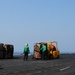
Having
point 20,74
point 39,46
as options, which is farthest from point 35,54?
point 20,74

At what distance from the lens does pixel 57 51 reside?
147 feet

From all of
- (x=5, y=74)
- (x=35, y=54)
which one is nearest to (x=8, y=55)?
(x=35, y=54)

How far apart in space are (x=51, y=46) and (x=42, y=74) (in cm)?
2432

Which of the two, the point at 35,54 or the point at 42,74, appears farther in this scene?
the point at 35,54

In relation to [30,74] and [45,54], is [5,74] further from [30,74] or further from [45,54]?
[45,54]

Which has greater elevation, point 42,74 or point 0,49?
Answer: point 0,49

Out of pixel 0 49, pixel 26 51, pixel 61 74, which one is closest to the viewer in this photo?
pixel 61 74

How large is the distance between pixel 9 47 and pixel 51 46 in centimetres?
566

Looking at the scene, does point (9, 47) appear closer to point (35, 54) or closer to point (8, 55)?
point (8, 55)

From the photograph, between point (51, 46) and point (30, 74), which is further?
point (51, 46)

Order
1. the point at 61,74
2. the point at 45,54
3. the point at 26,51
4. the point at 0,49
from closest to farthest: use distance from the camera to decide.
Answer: the point at 61,74 < the point at 26,51 < the point at 45,54 < the point at 0,49

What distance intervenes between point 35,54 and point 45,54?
183 cm

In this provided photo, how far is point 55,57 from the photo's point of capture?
44.6m

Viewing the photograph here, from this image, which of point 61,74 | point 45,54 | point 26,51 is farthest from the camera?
point 45,54
